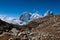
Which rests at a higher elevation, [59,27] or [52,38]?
[59,27]

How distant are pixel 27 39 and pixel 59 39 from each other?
13241 millimetres

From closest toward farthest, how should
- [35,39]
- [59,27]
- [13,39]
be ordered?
[13,39] < [35,39] < [59,27]

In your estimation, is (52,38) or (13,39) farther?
(52,38)

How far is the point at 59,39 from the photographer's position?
7300cm

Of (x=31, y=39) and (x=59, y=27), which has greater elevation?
(x=59, y=27)

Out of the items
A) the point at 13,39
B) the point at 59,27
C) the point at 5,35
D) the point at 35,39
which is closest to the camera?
the point at 13,39

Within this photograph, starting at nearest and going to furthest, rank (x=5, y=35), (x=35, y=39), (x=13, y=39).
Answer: (x=13, y=39) → (x=35, y=39) → (x=5, y=35)

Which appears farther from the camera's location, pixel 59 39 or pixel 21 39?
pixel 59 39

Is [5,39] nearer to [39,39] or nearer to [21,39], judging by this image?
[21,39]

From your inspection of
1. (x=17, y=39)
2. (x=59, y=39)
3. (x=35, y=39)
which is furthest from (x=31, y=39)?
(x=59, y=39)

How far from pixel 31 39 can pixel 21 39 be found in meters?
4.97

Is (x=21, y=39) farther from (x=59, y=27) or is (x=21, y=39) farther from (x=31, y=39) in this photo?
(x=59, y=27)

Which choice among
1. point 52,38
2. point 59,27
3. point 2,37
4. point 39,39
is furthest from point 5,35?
point 59,27

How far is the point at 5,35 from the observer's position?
7675 centimetres
